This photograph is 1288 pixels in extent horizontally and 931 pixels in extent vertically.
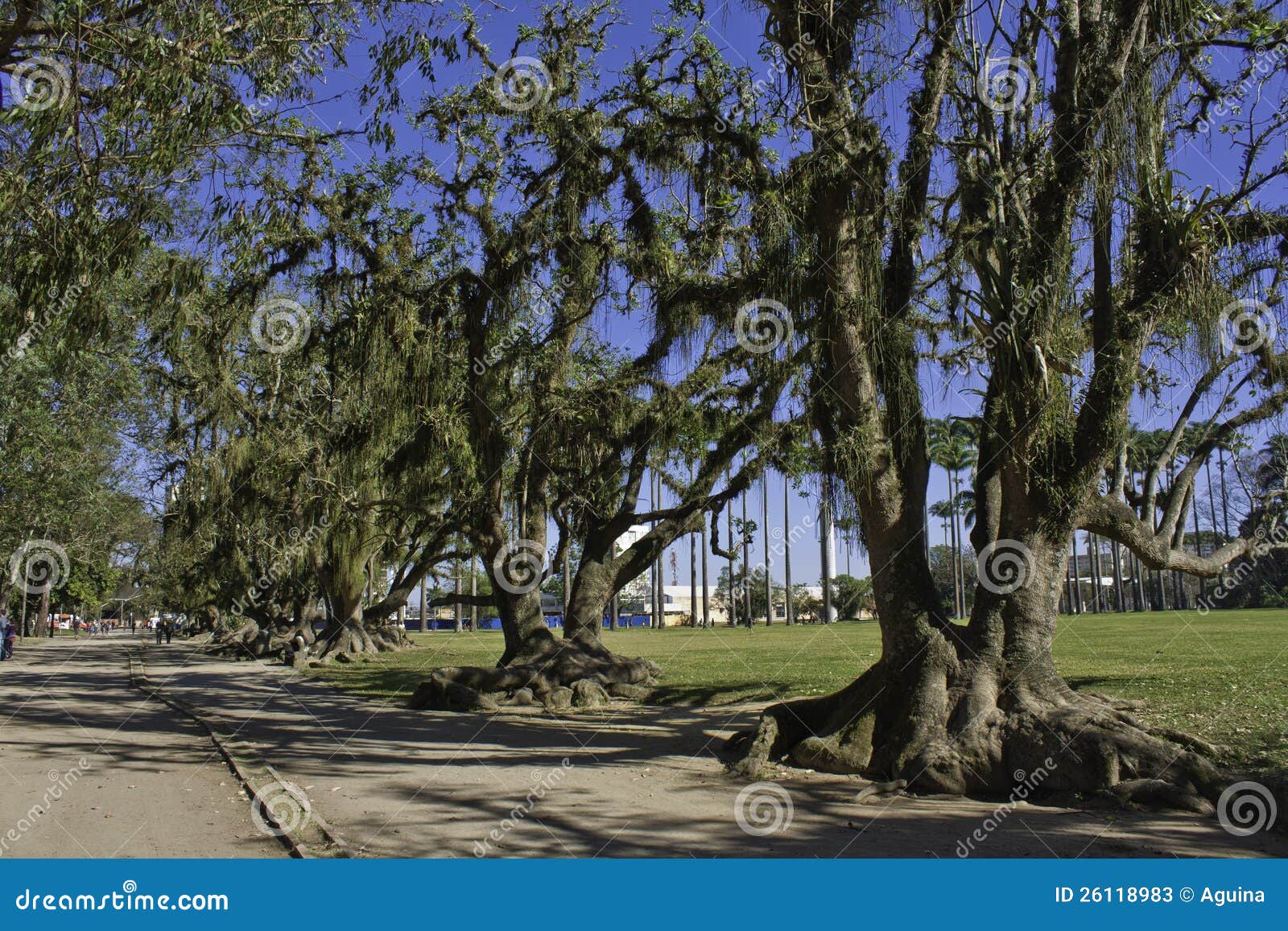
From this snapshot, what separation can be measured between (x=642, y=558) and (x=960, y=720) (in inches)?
374

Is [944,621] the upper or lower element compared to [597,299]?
lower

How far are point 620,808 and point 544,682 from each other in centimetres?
861

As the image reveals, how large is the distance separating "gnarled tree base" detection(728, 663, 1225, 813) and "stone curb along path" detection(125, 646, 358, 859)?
3896 millimetres

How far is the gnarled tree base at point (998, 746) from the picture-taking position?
7.20m

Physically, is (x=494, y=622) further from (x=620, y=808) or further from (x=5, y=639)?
(x=620, y=808)

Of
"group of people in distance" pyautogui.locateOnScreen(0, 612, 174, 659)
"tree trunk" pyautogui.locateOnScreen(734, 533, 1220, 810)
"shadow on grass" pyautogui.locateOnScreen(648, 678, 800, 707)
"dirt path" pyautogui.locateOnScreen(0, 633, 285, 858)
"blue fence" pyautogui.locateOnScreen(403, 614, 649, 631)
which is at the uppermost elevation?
"tree trunk" pyautogui.locateOnScreen(734, 533, 1220, 810)

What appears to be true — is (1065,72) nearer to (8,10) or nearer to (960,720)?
(960,720)

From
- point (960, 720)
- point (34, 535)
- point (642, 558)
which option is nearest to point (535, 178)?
point (642, 558)

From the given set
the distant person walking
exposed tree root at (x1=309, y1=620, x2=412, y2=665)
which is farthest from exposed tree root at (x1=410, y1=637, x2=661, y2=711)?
the distant person walking

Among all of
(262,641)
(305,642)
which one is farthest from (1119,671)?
(262,641)

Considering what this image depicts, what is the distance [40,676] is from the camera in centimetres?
2261

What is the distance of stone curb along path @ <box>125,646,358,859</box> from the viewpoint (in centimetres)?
577

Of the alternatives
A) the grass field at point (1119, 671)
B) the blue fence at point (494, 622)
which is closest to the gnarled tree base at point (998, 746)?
the grass field at point (1119, 671)

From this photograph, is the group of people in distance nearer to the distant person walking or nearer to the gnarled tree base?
the distant person walking
